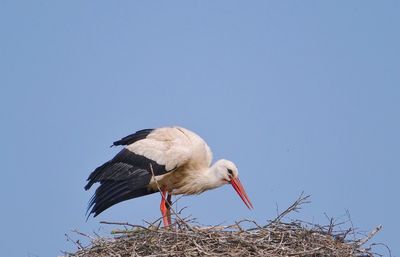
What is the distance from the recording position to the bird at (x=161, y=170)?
1091 centimetres

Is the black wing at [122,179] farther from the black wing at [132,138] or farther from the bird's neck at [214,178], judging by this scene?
the bird's neck at [214,178]

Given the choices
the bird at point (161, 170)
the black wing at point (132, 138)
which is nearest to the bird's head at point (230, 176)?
the bird at point (161, 170)

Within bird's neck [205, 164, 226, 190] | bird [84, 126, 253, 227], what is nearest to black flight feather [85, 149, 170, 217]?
bird [84, 126, 253, 227]

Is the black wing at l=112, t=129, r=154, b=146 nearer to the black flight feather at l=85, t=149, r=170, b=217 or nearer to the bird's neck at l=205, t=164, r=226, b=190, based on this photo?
the black flight feather at l=85, t=149, r=170, b=217

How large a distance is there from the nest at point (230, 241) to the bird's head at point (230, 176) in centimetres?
167

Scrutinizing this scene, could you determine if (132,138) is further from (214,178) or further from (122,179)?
(214,178)

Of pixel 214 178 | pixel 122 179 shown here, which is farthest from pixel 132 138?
pixel 214 178

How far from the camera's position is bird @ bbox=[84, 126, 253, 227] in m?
10.9

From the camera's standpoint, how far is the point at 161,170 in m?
10.9

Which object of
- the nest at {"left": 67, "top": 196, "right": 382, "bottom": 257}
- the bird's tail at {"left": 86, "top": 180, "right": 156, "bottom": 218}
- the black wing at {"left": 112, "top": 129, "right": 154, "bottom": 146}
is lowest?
the nest at {"left": 67, "top": 196, "right": 382, "bottom": 257}

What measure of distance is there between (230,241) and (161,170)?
6.83 ft

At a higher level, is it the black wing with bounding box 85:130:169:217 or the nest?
the black wing with bounding box 85:130:169:217

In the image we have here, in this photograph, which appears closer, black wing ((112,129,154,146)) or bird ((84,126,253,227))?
bird ((84,126,253,227))

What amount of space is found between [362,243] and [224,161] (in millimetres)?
2191
